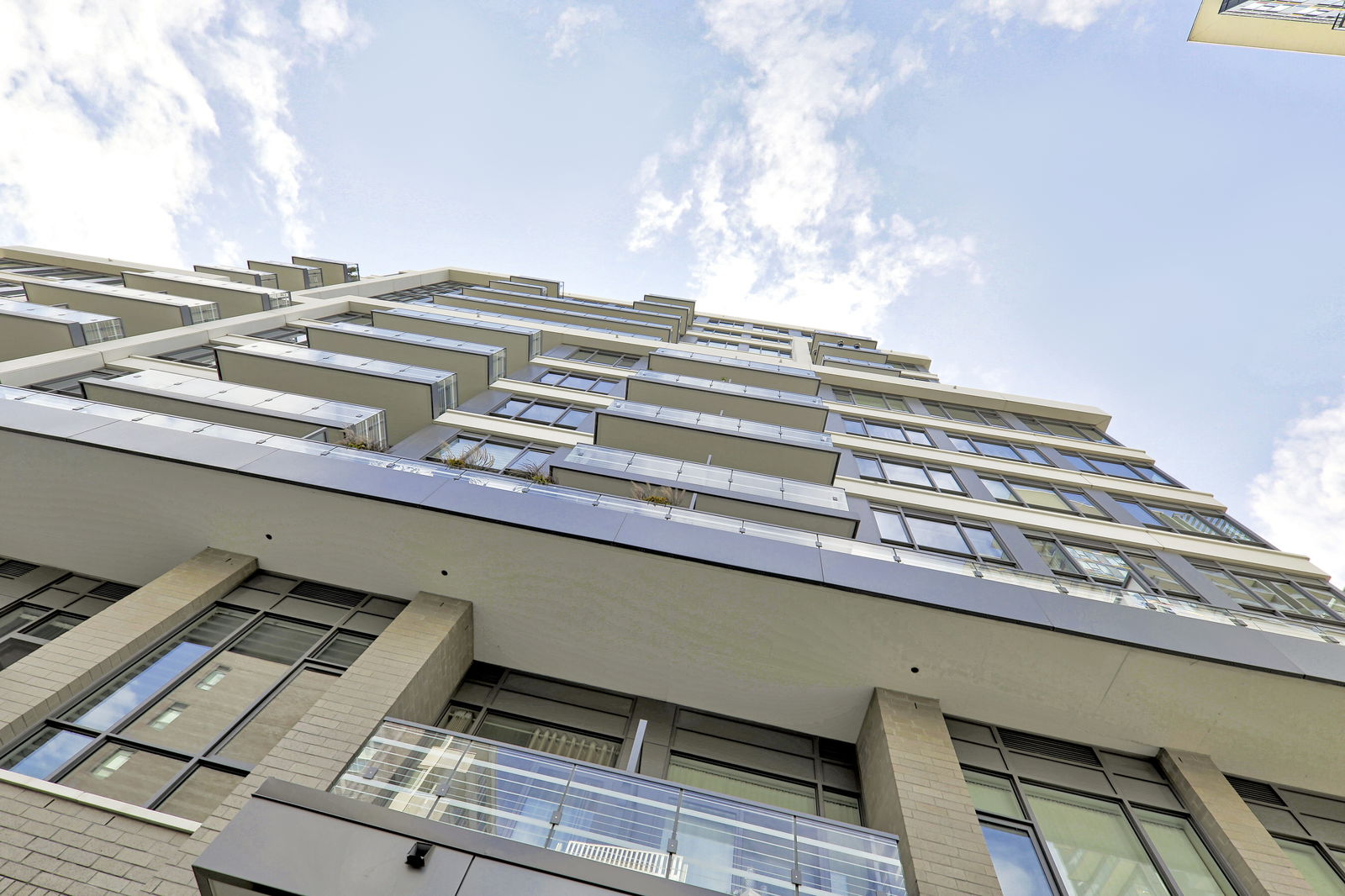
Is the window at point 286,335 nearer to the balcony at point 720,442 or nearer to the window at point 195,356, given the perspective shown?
the window at point 195,356

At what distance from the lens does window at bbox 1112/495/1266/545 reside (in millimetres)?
15008

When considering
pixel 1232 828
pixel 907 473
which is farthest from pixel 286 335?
pixel 1232 828

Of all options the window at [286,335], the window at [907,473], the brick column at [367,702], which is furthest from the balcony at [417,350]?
the window at [907,473]

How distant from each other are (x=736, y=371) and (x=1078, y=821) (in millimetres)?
15915

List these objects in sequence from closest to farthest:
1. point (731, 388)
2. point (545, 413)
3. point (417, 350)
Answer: point (417, 350), point (545, 413), point (731, 388)

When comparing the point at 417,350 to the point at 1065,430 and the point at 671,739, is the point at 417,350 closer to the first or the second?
the point at 671,739

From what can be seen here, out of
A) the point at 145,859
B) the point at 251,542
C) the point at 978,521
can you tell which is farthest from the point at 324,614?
the point at 978,521

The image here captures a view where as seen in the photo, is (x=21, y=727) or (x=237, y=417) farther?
(x=237, y=417)

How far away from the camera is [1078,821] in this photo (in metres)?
7.60

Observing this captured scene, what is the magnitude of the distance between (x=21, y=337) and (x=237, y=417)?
8.80 meters

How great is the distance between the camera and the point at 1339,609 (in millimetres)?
12711

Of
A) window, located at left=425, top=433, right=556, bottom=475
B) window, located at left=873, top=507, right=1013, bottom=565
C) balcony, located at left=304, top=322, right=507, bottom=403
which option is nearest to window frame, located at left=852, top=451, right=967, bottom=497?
window, located at left=873, top=507, right=1013, bottom=565

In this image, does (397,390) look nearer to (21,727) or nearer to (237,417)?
(237,417)

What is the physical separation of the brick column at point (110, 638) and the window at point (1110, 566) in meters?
17.8
